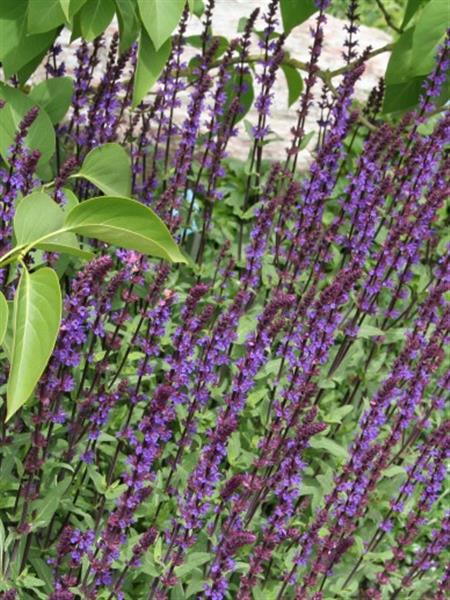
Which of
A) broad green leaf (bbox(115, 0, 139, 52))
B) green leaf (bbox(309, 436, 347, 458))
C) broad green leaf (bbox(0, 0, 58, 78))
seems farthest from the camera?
green leaf (bbox(309, 436, 347, 458))

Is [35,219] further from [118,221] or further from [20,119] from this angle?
[20,119]

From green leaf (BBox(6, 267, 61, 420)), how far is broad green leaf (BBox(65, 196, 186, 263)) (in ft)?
0.44

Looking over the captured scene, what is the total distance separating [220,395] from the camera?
14.5ft

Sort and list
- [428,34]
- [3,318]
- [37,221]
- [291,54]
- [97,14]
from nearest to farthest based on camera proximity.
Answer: [3,318], [37,221], [97,14], [428,34], [291,54]

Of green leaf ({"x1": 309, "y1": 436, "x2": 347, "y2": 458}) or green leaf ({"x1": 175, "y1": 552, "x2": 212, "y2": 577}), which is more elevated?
green leaf ({"x1": 309, "y1": 436, "x2": 347, "y2": 458})

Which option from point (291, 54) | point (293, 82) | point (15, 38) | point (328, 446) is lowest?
point (328, 446)

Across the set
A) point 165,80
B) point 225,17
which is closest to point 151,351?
point 165,80

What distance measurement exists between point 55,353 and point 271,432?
0.89 metres

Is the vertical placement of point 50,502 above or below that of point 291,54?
below

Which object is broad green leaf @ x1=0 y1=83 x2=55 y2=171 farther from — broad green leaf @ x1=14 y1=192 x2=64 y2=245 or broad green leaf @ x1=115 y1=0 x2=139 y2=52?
broad green leaf @ x1=14 y1=192 x2=64 y2=245

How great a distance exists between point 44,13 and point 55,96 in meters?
0.87

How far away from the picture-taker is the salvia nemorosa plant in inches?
134

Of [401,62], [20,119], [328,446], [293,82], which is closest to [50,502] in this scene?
[328,446]

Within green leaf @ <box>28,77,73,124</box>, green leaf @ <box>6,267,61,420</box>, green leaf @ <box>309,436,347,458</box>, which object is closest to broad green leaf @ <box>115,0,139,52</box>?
green leaf @ <box>28,77,73,124</box>
